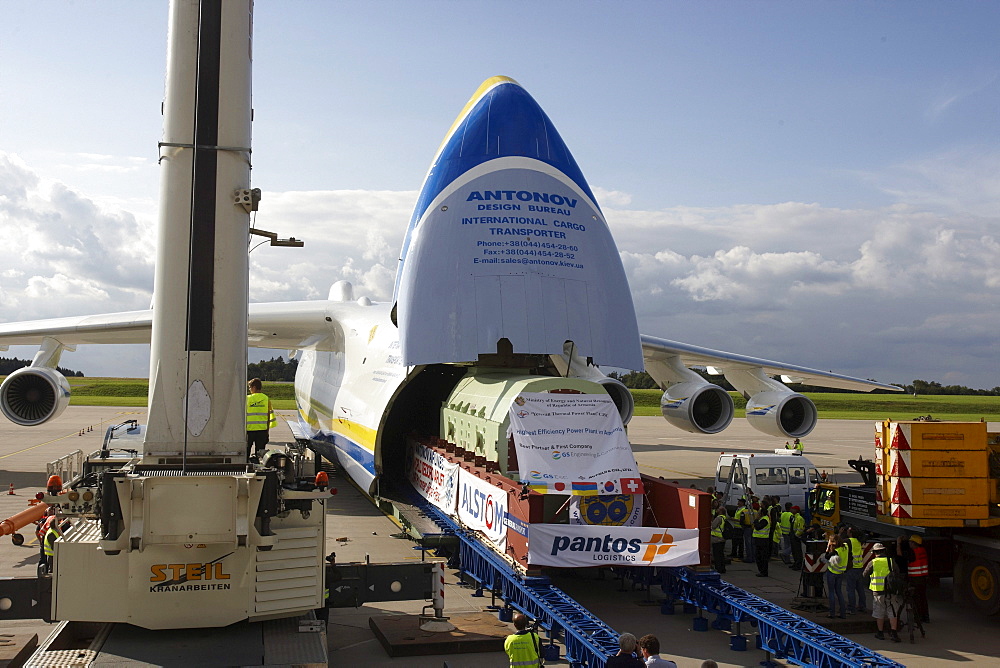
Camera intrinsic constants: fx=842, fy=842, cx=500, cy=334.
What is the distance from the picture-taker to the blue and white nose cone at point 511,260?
12.6 metres

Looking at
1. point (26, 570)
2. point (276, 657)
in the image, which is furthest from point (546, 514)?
point (26, 570)

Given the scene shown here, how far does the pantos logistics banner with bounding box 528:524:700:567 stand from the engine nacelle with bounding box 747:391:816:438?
36.1 ft

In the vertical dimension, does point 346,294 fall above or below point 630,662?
above

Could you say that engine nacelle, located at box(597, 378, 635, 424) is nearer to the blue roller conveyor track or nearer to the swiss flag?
the swiss flag

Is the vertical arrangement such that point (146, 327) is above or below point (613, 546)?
above

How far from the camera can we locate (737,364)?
70.5 ft

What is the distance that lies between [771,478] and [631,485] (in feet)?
22.4

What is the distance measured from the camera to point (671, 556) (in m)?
9.65

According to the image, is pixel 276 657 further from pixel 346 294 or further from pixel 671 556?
pixel 346 294

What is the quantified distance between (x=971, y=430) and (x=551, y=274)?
6.02 m

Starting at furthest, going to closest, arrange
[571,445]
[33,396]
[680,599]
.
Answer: [33,396], [571,445], [680,599]

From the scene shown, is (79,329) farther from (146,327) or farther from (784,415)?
(784,415)

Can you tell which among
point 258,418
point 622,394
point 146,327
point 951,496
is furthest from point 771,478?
point 146,327

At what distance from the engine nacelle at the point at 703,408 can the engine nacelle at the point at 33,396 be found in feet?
45.4
